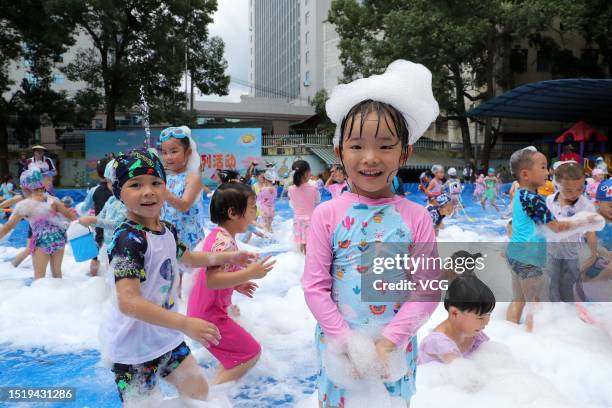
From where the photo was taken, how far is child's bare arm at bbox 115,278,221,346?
2.08m

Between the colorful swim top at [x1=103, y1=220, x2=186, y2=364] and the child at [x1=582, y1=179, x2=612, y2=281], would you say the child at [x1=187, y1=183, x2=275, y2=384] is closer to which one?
the colorful swim top at [x1=103, y1=220, x2=186, y2=364]

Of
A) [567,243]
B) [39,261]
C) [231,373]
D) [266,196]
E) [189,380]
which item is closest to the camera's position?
[189,380]

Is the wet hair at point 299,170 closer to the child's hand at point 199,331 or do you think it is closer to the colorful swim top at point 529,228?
the colorful swim top at point 529,228

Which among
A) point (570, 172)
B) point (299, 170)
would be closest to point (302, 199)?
point (299, 170)

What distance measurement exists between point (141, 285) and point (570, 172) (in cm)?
356

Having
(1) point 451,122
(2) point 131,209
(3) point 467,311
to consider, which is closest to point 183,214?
(2) point 131,209

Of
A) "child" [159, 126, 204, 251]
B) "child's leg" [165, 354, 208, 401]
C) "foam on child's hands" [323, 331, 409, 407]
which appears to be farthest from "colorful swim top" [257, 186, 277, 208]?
"foam on child's hands" [323, 331, 409, 407]

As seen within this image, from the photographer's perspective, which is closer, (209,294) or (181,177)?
(209,294)

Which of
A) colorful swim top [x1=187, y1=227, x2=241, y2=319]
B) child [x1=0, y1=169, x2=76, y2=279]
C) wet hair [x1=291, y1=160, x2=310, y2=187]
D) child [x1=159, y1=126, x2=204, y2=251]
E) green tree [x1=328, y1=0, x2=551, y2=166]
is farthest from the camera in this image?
green tree [x1=328, y1=0, x2=551, y2=166]

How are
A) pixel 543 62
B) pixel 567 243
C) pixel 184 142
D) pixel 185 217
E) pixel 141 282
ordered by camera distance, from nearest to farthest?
pixel 141 282
pixel 567 243
pixel 184 142
pixel 185 217
pixel 543 62

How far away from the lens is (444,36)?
2116 centimetres

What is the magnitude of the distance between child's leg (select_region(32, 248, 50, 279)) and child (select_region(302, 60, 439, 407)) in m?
4.82

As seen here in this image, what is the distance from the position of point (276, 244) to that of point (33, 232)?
450 centimetres

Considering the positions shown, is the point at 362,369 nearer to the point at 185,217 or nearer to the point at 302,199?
the point at 185,217
